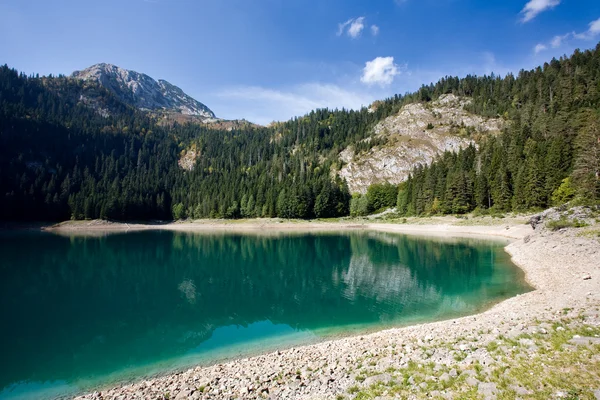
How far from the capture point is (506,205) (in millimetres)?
71062

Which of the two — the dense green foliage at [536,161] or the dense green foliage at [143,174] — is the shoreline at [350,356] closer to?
the dense green foliage at [536,161]

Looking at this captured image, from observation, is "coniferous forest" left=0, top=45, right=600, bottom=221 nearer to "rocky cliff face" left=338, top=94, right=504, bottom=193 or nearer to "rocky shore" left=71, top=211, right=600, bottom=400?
"rocky cliff face" left=338, top=94, right=504, bottom=193

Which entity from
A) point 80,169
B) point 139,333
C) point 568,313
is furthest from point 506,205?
point 80,169

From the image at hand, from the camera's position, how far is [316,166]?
6255 inches

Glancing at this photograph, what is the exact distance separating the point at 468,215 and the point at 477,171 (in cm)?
2121

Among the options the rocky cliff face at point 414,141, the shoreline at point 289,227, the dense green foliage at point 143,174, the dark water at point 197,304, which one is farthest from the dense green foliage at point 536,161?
the dense green foliage at point 143,174

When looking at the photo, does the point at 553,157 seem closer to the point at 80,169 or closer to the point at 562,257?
the point at 562,257

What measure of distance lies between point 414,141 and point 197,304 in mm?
137972

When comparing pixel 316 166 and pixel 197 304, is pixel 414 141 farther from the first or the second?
pixel 197 304

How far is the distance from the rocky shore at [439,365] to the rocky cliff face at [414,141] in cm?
12113

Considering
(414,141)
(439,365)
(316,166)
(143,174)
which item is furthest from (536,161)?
(143,174)

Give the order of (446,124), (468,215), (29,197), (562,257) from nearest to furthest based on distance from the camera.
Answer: (562,257), (468,215), (29,197), (446,124)

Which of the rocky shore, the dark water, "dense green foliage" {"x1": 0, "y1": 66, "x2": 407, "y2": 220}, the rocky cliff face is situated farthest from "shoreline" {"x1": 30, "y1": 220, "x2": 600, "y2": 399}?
the rocky cliff face

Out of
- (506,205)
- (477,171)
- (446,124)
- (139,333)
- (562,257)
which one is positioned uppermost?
(446,124)
